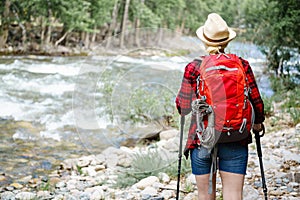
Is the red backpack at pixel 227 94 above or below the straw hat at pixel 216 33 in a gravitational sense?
below

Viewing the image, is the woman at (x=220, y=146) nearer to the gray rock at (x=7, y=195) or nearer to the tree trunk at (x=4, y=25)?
the gray rock at (x=7, y=195)

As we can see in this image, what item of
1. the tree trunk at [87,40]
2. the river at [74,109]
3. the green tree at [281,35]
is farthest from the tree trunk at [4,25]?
the green tree at [281,35]

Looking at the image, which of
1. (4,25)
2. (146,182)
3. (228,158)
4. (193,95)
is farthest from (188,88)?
(4,25)

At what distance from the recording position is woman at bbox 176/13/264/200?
6.95 ft

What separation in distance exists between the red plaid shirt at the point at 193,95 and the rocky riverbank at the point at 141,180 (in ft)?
4.20

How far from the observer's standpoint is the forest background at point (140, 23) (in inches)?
336

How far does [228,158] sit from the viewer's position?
212 cm

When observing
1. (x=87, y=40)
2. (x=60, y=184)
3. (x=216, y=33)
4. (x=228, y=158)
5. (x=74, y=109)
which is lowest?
(x=87, y=40)

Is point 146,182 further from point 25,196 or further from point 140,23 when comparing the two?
point 140,23

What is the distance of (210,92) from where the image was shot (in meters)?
2.04

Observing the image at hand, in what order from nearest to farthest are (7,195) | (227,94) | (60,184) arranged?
(227,94)
(7,195)
(60,184)

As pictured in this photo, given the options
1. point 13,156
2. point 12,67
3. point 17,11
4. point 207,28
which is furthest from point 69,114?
point 17,11

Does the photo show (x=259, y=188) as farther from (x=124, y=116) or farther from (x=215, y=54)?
(x=124, y=116)

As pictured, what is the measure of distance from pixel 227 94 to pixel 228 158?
0.35 metres
